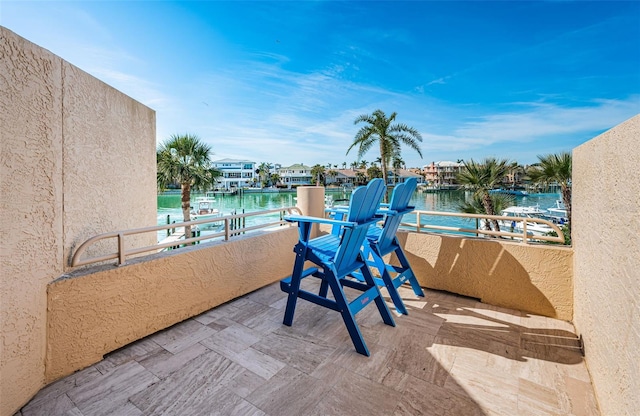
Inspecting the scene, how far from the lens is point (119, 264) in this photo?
189 cm

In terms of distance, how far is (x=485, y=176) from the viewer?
737cm

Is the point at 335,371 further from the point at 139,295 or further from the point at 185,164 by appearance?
the point at 185,164

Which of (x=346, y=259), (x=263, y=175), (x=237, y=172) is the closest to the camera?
(x=346, y=259)

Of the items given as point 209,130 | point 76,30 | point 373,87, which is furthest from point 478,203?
point 209,130

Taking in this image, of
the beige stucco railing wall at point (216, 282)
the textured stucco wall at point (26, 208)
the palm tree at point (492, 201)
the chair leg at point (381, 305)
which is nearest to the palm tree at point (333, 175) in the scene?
the palm tree at point (492, 201)

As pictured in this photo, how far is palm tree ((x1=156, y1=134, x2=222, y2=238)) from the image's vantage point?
440 inches

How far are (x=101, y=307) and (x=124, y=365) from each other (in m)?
0.42

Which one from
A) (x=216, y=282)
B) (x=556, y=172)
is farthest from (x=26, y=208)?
(x=556, y=172)

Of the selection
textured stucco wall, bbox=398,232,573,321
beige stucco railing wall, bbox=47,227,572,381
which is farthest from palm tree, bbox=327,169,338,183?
textured stucco wall, bbox=398,232,573,321

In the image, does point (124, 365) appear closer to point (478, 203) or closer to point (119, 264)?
point (119, 264)

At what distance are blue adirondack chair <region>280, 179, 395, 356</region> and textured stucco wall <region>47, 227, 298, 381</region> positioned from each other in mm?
771

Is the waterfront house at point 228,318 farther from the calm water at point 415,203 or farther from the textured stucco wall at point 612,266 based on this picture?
the calm water at point 415,203

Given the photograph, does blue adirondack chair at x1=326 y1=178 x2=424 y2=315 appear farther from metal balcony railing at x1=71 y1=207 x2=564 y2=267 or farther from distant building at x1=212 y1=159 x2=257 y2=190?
distant building at x1=212 y1=159 x2=257 y2=190

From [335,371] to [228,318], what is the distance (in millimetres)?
1181
